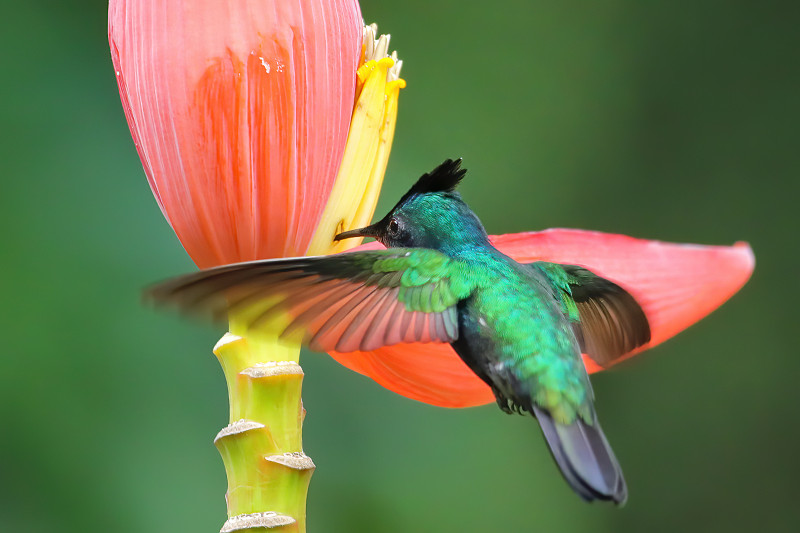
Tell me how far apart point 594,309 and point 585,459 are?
0.21 m

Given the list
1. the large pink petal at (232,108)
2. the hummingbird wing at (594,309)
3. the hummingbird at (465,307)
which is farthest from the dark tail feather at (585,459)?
the large pink petal at (232,108)

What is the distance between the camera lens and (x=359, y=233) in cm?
59

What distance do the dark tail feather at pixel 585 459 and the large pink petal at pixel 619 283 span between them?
0.08 m

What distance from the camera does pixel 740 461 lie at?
134cm

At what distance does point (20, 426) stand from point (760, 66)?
4.15 feet

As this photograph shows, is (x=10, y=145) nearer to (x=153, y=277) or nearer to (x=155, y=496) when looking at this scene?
(x=153, y=277)

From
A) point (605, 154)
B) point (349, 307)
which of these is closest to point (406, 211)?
point (349, 307)

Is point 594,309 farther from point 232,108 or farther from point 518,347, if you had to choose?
point 232,108

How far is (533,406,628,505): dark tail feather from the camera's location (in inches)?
19.9

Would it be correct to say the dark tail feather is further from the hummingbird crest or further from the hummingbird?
the hummingbird crest

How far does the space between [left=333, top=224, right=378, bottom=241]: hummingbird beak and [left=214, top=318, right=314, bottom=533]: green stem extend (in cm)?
9

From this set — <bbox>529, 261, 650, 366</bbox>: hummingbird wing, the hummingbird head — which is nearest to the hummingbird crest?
the hummingbird head

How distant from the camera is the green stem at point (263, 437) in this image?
497 mm


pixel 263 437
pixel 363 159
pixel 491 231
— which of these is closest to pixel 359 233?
pixel 363 159
